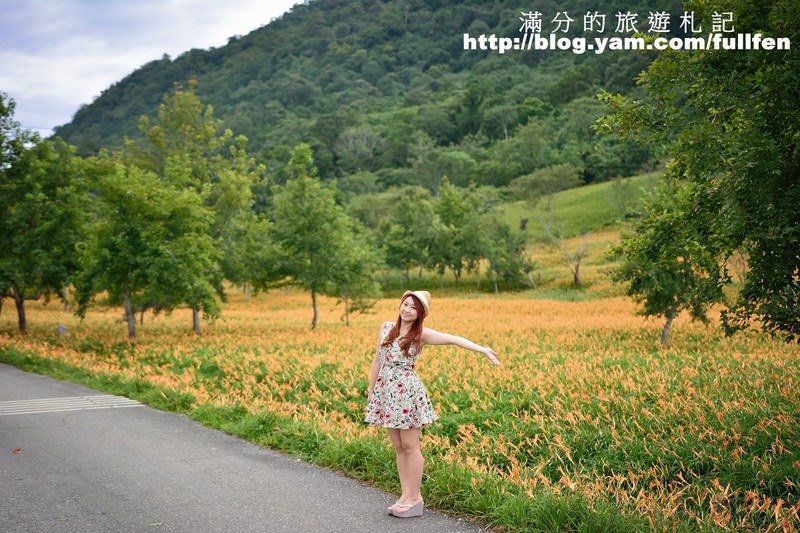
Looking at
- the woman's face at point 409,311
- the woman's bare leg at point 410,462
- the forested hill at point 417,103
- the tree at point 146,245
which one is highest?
the forested hill at point 417,103

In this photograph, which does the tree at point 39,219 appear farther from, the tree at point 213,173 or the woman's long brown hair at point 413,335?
the woman's long brown hair at point 413,335

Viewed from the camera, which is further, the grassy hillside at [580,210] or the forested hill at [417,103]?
the forested hill at [417,103]

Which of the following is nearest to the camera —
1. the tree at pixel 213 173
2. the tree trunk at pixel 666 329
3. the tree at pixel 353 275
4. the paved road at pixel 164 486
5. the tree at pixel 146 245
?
the paved road at pixel 164 486

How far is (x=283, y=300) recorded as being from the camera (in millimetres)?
45344

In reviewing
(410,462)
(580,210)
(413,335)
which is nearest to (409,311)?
(413,335)

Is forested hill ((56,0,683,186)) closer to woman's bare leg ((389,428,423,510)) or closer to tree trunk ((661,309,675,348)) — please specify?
tree trunk ((661,309,675,348))

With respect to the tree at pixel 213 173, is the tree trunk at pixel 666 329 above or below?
below

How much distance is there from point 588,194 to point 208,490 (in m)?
73.0

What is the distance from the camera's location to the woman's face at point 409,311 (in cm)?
543

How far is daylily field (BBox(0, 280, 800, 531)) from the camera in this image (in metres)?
5.48

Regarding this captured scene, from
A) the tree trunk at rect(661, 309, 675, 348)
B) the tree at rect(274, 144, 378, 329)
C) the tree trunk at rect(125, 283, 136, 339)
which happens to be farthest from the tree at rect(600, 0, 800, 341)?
the tree at rect(274, 144, 378, 329)

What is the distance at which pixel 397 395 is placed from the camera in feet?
17.9

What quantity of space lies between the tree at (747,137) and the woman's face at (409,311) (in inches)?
163

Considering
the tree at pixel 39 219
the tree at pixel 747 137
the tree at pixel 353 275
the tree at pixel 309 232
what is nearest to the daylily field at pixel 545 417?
the tree at pixel 747 137
